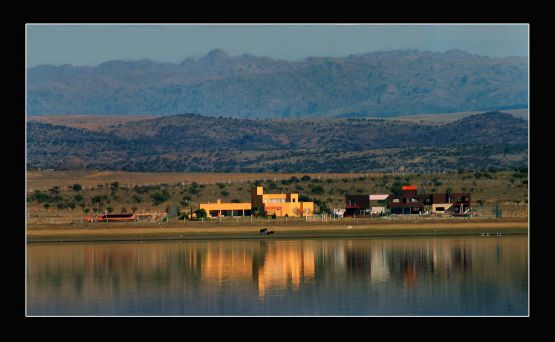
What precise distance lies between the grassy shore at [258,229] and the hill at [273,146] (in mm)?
67937

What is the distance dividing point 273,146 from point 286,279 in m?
142

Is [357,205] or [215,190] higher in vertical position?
[215,190]

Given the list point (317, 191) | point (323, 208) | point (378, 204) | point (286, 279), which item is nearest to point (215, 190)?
point (317, 191)

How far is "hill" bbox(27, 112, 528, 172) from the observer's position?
153750 mm

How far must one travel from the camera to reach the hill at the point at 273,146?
15375 centimetres

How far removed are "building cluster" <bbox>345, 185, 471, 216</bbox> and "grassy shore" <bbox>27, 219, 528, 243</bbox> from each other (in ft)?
27.9

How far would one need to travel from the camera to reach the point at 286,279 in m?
46.0

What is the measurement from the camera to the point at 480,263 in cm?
5141

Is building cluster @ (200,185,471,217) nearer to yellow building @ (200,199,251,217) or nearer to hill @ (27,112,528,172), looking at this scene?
yellow building @ (200,199,251,217)

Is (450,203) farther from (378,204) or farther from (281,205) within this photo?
(281,205)

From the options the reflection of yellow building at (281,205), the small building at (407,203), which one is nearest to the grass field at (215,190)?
the small building at (407,203)

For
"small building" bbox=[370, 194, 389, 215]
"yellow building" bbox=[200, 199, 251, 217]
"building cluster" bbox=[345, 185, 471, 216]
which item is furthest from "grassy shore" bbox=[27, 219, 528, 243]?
"yellow building" bbox=[200, 199, 251, 217]
